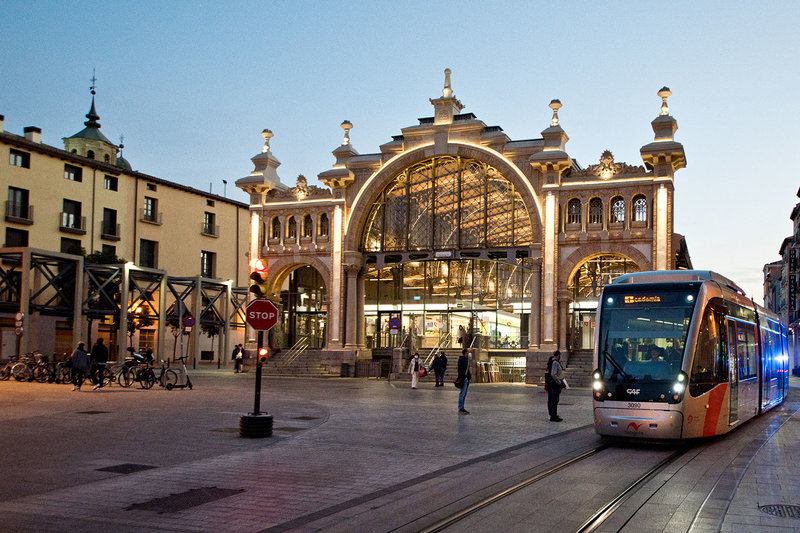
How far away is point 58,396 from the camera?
23.6 metres

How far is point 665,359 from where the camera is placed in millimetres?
14281

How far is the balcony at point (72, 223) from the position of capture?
166 ft

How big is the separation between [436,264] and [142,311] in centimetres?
1818

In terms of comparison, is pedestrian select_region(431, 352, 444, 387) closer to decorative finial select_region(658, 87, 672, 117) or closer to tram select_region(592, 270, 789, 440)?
decorative finial select_region(658, 87, 672, 117)

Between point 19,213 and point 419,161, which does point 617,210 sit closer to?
point 419,161

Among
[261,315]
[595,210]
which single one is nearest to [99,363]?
[261,315]

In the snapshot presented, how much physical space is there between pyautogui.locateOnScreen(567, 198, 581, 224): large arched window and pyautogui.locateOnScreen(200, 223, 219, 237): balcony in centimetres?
3139

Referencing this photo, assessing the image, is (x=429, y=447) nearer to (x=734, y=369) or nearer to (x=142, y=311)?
(x=734, y=369)

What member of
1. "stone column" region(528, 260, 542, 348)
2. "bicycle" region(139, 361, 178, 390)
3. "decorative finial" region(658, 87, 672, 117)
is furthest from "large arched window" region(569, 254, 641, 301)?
"bicycle" region(139, 361, 178, 390)

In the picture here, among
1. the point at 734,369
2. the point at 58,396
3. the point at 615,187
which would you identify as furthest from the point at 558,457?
the point at 615,187

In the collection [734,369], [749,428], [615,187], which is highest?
[615,187]

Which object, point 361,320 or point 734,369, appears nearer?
point 734,369

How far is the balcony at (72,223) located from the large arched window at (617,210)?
3252 cm

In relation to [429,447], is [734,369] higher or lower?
higher
